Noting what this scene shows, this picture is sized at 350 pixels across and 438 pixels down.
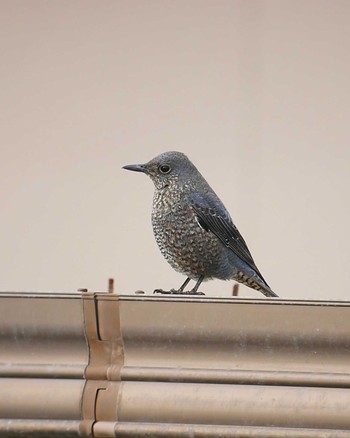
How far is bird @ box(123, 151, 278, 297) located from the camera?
3.10 metres

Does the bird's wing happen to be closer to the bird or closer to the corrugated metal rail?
the bird

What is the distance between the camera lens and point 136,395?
1.96 meters

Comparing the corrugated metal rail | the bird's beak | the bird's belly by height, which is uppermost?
the bird's beak

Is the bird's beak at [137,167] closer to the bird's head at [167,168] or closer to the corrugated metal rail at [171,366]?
the bird's head at [167,168]

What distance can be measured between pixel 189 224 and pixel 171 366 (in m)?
1.19

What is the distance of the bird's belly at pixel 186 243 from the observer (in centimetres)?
309

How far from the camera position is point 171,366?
198cm

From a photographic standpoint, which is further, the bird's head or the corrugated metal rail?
the bird's head

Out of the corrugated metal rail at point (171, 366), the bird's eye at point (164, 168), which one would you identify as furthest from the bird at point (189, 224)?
the corrugated metal rail at point (171, 366)

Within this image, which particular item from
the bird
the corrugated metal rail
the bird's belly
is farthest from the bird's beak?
the corrugated metal rail

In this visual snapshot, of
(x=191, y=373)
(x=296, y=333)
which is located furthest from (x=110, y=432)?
(x=296, y=333)

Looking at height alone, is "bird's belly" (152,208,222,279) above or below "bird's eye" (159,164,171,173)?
below

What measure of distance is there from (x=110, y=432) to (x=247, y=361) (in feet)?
1.17

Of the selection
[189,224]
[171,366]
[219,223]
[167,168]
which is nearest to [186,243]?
[189,224]
